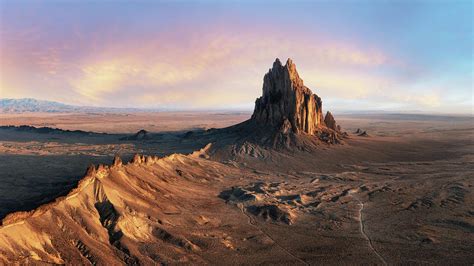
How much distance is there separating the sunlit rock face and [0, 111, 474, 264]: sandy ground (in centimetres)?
2405

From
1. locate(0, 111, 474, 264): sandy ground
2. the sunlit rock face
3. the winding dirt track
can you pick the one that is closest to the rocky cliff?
the sunlit rock face

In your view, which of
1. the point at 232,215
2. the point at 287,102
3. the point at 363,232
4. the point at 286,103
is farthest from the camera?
the point at 286,103

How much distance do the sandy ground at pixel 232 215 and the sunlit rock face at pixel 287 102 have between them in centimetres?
2405

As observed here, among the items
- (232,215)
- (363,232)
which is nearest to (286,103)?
(232,215)

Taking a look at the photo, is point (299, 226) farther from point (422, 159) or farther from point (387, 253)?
point (422, 159)

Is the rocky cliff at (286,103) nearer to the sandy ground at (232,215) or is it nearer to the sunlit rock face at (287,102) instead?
the sunlit rock face at (287,102)

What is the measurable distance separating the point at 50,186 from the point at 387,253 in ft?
108

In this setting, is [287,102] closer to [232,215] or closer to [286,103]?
[286,103]

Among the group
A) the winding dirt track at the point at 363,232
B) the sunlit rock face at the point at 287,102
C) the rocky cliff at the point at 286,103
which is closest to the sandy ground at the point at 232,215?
the winding dirt track at the point at 363,232

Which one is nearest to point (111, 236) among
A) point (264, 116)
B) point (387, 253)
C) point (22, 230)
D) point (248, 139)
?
point (22, 230)

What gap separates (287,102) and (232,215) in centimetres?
5035

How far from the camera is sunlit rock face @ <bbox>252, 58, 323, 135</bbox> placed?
80.6 metres

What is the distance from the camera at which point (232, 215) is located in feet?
116

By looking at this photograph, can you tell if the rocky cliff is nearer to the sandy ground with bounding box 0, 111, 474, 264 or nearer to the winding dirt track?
the sandy ground with bounding box 0, 111, 474, 264
